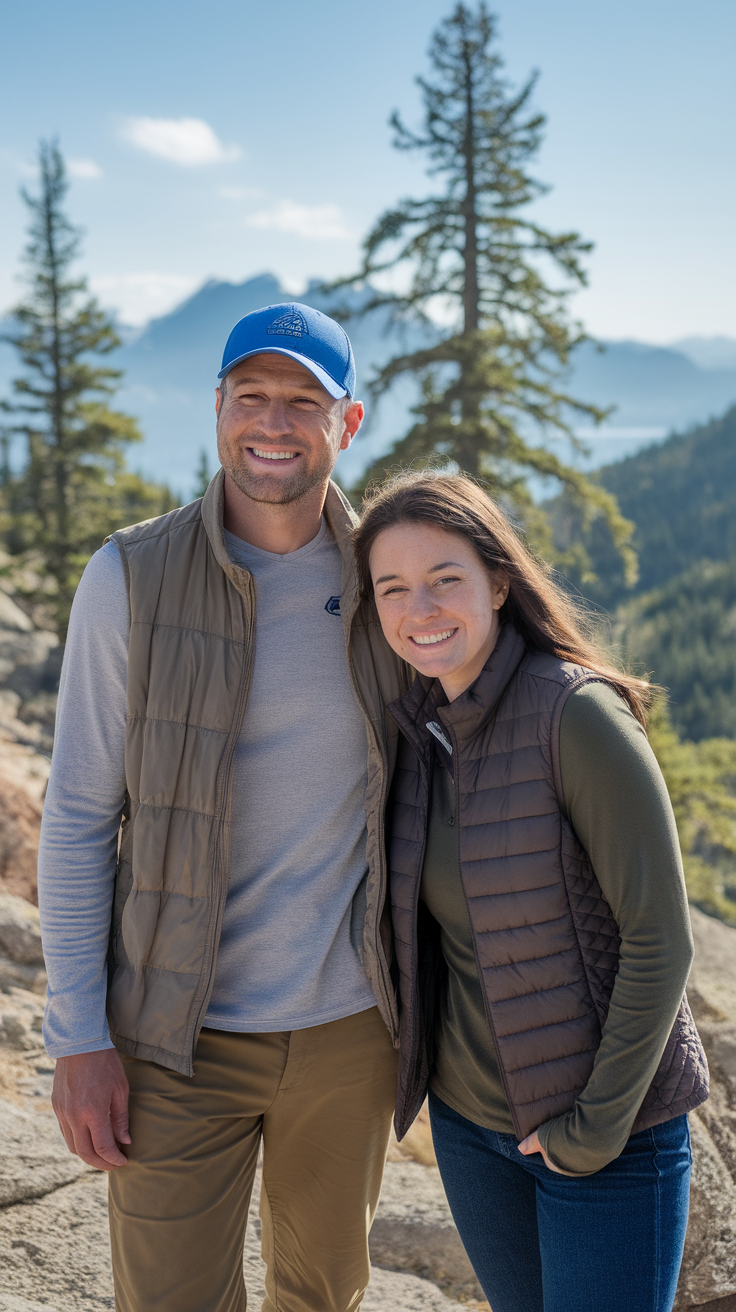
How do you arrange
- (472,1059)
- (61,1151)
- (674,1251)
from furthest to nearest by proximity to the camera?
(61,1151)
(472,1059)
(674,1251)

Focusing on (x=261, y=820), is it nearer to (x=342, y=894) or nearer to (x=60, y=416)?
(x=342, y=894)

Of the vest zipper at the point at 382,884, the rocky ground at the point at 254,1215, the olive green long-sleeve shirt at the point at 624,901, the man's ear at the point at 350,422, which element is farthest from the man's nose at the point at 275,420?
the rocky ground at the point at 254,1215

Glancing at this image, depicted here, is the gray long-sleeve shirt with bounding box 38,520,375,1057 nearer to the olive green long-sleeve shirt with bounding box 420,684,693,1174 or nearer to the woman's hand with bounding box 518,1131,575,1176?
the woman's hand with bounding box 518,1131,575,1176

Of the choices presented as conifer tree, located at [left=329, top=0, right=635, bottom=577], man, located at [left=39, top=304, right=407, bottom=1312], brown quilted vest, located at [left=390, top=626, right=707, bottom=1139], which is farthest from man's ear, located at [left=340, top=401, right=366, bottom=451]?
conifer tree, located at [left=329, top=0, right=635, bottom=577]

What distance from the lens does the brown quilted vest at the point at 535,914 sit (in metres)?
2.09

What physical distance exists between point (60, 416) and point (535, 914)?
71.6 feet

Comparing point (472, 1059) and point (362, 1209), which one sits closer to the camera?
point (472, 1059)

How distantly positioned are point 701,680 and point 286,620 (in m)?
82.8

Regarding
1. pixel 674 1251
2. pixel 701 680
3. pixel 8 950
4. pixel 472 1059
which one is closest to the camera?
pixel 674 1251

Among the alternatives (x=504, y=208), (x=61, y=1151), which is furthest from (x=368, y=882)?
(x=504, y=208)

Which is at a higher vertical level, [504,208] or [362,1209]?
[504,208]

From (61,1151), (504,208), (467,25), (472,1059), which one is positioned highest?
(467,25)

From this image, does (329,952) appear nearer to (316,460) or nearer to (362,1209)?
(362,1209)

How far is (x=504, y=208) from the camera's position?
50.2ft
